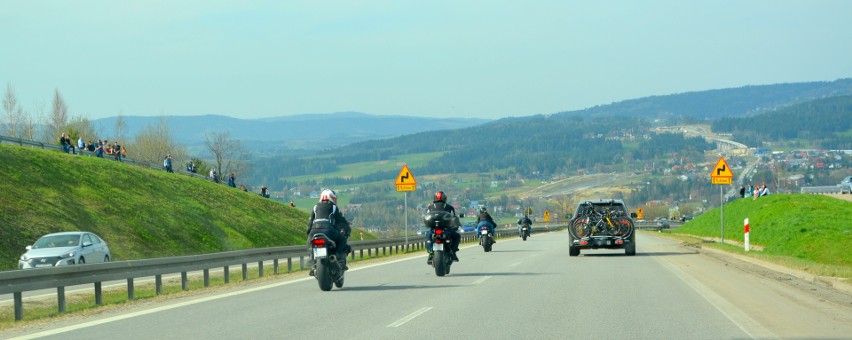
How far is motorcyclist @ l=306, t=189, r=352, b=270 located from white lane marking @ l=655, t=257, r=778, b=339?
640 centimetres

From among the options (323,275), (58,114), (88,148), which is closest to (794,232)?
(323,275)

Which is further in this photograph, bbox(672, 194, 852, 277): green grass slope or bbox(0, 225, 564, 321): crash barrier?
bbox(672, 194, 852, 277): green grass slope

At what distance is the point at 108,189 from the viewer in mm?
55750

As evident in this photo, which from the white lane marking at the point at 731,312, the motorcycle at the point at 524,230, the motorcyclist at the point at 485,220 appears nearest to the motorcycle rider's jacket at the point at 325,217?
the white lane marking at the point at 731,312

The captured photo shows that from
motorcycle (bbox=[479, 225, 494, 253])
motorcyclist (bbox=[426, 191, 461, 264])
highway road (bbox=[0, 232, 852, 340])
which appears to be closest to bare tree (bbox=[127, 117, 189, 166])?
motorcycle (bbox=[479, 225, 494, 253])

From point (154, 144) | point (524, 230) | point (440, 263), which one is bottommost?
point (524, 230)

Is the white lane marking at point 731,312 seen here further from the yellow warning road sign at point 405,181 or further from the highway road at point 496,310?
the yellow warning road sign at point 405,181

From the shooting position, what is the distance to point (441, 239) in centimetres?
2384

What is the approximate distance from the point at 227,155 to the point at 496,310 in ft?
387

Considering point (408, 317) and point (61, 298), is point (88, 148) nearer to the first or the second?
point (61, 298)

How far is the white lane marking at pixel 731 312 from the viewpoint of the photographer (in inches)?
497

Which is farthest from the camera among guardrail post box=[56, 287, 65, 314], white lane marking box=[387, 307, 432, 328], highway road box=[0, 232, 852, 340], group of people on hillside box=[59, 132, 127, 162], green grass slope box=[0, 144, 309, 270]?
group of people on hillside box=[59, 132, 127, 162]

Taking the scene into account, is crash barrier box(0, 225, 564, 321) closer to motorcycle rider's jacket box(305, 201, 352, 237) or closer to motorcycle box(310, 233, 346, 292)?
motorcycle box(310, 233, 346, 292)

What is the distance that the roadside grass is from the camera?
113 ft
